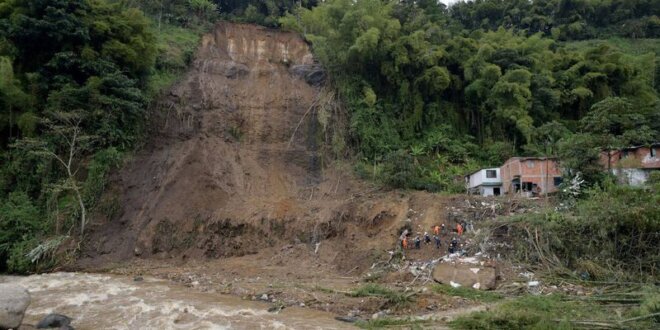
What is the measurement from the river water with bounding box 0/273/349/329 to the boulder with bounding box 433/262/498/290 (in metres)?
4.31

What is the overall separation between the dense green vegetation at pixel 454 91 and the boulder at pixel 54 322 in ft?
51.4

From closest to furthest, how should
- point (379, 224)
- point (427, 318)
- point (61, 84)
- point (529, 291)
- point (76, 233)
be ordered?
point (427, 318), point (529, 291), point (379, 224), point (76, 233), point (61, 84)

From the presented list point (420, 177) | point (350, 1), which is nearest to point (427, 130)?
point (420, 177)

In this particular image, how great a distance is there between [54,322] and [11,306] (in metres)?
1.38

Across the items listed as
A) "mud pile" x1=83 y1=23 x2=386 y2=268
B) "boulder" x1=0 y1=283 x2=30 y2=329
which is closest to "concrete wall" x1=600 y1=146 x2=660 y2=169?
"mud pile" x1=83 y1=23 x2=386 y2=268

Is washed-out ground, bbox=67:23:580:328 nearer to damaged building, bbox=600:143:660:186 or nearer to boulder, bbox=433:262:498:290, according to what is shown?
boulder, bbox=433:262:498:290

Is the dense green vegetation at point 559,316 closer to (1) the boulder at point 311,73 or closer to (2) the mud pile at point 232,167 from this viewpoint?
(2) the mud pile at point 232,167

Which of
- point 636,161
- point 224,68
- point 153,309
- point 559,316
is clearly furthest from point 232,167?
point 636,161

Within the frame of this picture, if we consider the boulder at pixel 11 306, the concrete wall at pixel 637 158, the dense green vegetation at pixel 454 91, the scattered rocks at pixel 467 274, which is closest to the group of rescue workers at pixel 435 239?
the scattered rocks at pixel 467 274

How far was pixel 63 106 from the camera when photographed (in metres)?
22.5

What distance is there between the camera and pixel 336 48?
28.5 metres

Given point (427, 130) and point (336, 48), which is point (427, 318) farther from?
point (336, 48)

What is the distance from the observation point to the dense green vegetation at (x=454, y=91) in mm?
26359

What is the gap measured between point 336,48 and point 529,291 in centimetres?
1927
